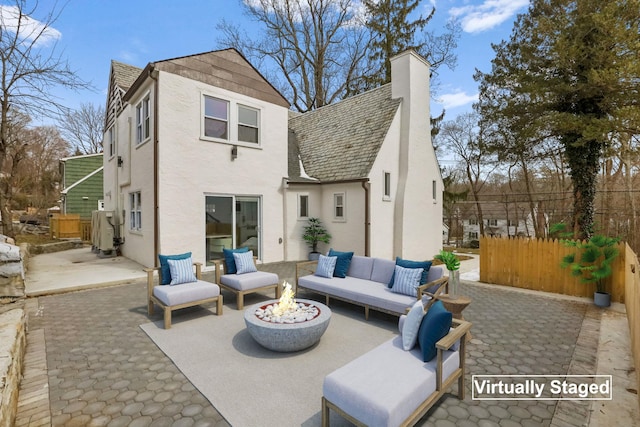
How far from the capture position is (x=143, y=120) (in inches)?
384

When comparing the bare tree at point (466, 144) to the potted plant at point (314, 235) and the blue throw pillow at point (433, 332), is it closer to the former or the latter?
the potted plant at point (314, 235)

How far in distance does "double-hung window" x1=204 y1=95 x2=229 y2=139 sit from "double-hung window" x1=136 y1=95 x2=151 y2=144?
1724 millimetres

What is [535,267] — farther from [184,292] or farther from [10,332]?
[10,332]

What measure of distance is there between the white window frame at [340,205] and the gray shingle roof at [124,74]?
383 inches

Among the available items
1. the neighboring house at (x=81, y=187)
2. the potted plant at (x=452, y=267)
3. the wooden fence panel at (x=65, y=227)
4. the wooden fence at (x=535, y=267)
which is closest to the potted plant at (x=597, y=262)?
the wooden fence at (x=535, y=267)

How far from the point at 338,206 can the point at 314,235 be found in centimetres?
150

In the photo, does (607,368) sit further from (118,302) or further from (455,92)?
(455,92)

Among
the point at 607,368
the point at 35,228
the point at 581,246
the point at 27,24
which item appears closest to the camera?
the point at 607,368

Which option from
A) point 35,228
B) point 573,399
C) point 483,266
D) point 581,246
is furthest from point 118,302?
point 35,228

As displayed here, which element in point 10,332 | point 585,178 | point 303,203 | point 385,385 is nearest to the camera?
point 385,385

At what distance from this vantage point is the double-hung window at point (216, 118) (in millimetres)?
9555

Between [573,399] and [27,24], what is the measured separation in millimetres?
14036

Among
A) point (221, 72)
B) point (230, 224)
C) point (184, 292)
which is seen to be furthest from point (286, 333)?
point (221, 72)

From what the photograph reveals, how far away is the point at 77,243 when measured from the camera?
14922 mm
